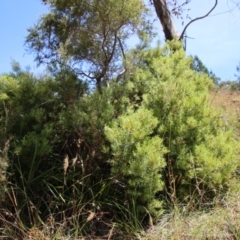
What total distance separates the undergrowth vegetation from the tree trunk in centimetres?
274

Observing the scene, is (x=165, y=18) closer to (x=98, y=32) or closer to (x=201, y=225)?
(x=98, y=32)

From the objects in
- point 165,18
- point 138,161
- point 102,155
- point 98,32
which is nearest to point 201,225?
point 138,161

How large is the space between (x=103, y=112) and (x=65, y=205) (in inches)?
32.4

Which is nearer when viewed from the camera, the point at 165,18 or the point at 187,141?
the point at 187,141

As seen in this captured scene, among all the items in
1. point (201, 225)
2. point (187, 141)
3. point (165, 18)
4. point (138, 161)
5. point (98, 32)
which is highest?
point (165, 18)

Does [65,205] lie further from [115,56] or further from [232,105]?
[232,105]

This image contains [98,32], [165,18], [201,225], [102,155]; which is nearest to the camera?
[201,225]

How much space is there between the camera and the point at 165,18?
237 inches

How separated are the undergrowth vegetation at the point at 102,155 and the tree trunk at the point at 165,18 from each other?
274 centimetres

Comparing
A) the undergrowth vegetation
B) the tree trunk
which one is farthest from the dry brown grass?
the tree trunk

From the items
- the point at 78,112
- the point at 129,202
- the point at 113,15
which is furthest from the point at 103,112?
the point at 113,15

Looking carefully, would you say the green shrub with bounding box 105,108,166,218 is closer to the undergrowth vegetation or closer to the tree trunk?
the undergrowth vegetation

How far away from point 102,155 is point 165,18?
375 centimetres

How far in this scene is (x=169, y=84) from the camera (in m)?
3.09
